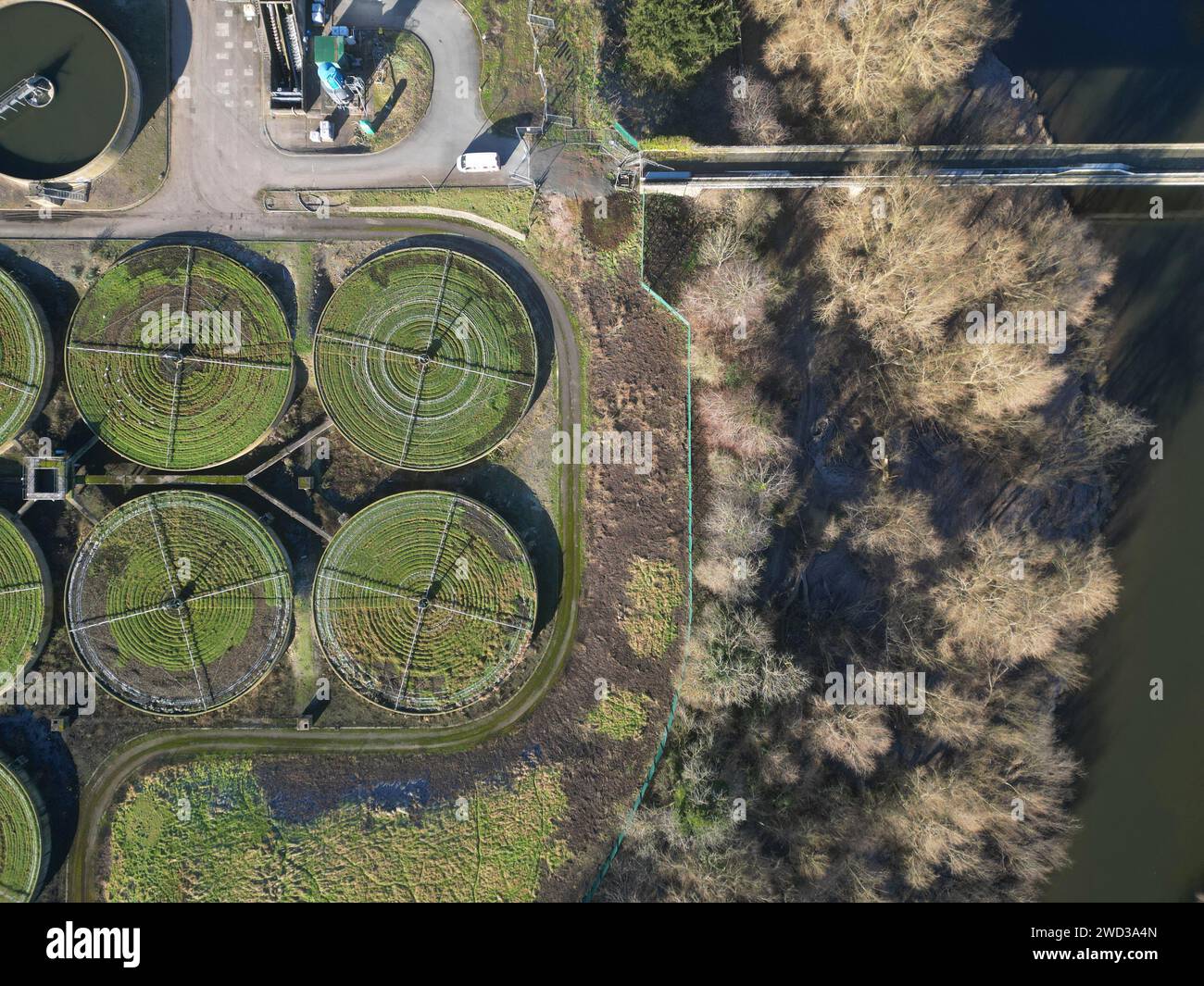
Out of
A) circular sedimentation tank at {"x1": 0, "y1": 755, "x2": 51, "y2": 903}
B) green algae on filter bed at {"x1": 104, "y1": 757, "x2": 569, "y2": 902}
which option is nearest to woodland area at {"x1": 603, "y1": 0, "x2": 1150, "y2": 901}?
green algae on filter bed at {"x1": 104, "y1": 757, "x2": 569, "y2": 902}

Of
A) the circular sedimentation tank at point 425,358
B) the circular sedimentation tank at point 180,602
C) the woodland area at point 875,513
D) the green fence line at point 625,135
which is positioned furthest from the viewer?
the green fence line at point 625,135

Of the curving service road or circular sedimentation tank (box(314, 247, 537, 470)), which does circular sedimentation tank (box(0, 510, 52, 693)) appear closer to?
the curving service road

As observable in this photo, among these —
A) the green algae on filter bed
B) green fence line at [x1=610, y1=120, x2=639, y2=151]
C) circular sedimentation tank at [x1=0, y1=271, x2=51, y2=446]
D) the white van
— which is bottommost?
the green algae on filter bed

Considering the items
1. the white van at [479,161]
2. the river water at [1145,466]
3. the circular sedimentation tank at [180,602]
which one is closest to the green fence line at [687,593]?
the white van at [479,161]

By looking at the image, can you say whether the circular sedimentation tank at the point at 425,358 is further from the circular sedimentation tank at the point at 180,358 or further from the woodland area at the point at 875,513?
the woodland area at the point at 875,513

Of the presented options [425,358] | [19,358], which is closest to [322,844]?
[425,358]
